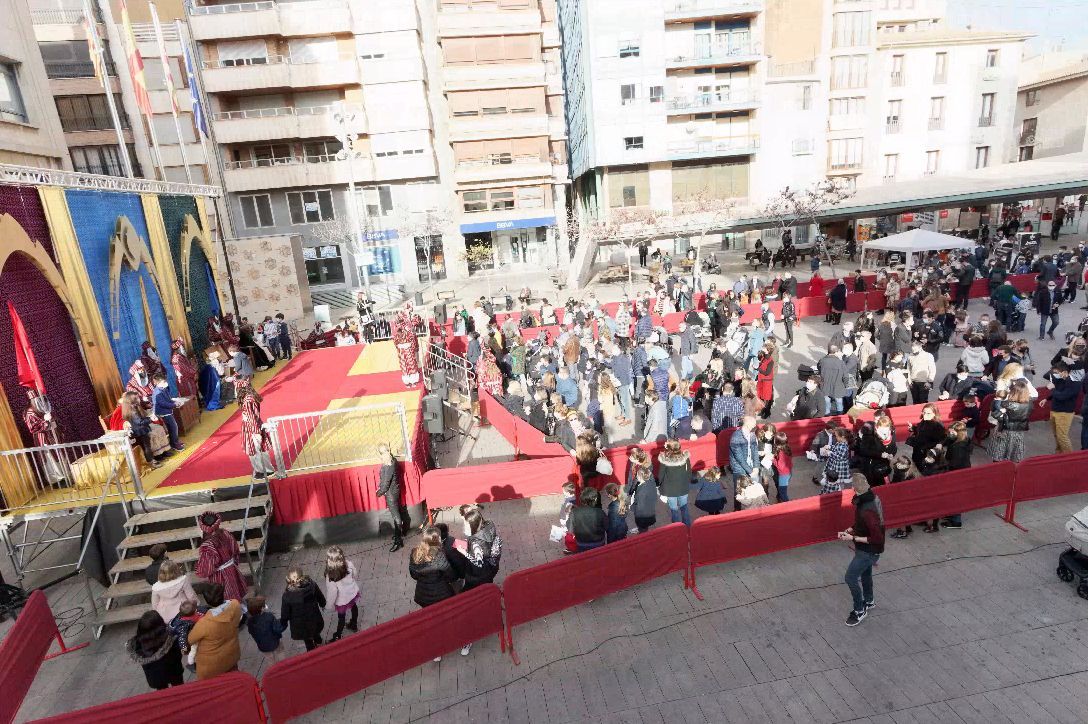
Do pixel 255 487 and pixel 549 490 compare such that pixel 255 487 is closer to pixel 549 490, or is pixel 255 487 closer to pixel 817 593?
pixel 549 490

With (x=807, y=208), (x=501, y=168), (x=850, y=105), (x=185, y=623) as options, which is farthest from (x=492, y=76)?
(x=185, y=623)

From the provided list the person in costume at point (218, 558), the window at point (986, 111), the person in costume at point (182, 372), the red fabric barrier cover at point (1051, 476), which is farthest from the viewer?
the window at point (986, 111)

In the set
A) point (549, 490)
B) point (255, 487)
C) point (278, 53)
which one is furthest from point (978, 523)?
point (278, 53)

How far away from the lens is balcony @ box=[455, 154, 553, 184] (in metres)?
36.8

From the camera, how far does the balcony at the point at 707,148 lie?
127 ft

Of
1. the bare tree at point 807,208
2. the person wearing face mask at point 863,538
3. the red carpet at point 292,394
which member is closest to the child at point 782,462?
the person wearing face mask at point 863,538

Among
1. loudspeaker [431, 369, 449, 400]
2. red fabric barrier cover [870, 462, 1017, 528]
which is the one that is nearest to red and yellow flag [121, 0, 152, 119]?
loudspeaker [431, 369, 449, 400]

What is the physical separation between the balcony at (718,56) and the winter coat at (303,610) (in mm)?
39410

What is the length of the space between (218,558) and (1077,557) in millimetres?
10092

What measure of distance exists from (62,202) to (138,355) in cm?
315

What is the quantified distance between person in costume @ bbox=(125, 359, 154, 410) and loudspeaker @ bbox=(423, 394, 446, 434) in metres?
4.68

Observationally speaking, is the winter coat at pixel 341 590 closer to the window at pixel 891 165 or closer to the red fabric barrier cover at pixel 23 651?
the red fabric barrier cover at pixel 23 651

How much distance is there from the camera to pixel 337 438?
10445 mm

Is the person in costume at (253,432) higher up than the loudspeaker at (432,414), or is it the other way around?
the person in costume at (253,432)
